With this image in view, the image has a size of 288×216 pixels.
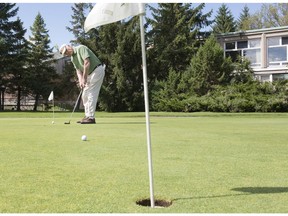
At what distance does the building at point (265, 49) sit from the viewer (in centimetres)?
4181

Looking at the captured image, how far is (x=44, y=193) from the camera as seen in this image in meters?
3.70

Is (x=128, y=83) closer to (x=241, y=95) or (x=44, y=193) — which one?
(x=241, y=95)

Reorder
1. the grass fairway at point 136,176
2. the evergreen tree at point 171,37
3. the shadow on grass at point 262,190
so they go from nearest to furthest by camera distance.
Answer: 1. the grass fairway at point 136,176
2. the shadow on grass at point 262,190
3. the evergreen tree at point 171,37

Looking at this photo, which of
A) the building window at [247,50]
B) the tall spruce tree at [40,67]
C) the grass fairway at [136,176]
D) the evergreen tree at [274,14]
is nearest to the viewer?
the grass fairway at [136,176]

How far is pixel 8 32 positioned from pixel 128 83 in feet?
51.1

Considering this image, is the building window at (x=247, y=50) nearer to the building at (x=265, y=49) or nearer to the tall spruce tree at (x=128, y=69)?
the building at (x=265, y=49)

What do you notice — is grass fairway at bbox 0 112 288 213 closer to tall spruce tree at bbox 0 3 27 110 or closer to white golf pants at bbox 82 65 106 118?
white golf pants at bbox 82 65 106 118

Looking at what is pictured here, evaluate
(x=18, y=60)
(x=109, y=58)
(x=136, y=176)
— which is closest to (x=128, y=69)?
(x=109, y=58)

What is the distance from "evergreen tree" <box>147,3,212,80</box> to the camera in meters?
41.5

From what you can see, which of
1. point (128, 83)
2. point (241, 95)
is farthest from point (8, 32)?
point (241, 95)

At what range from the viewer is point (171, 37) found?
1690 inches

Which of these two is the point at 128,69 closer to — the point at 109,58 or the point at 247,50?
the point at 109,58

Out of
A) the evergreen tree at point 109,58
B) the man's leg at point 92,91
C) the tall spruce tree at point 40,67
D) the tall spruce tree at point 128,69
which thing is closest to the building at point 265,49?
the tall spruce tree at point 128,69

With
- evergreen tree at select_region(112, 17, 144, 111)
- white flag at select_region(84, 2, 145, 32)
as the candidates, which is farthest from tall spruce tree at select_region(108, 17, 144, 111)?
white flag at select_region(84, 2, 145, 32)
